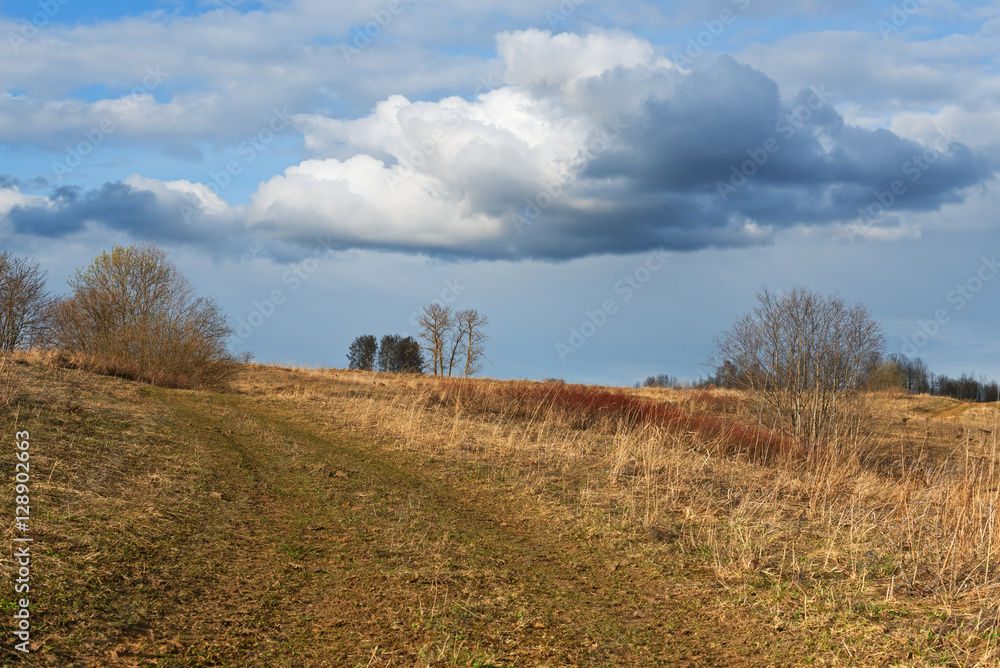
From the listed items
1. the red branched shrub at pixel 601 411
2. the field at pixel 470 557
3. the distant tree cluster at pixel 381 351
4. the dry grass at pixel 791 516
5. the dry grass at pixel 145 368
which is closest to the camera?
the field at pixel 470 557

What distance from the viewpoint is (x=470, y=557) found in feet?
21.5

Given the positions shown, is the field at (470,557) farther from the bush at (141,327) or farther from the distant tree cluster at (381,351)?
the distant tree cluster at (381,351)

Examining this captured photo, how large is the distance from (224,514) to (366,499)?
180 centimetres

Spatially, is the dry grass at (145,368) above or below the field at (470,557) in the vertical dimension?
above

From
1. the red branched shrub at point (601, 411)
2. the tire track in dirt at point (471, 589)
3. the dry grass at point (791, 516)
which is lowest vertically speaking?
the tire track in dirt at point (471, 589)

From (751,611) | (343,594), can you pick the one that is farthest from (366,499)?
(751,611)

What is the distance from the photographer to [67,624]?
466 cm

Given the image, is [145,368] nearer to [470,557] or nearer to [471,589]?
[470,557]

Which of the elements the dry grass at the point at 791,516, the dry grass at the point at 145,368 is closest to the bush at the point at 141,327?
the dry grass at the point at 145,368

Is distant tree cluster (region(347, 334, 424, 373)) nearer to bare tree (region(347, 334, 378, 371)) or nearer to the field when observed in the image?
bare tree (region(347, 334, 378, 371))

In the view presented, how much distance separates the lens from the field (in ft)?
15.6

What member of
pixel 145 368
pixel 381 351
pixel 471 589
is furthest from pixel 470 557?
pixel 381 351

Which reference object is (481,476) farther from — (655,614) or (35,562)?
(35,562)

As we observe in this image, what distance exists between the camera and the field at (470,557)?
4.75 m
